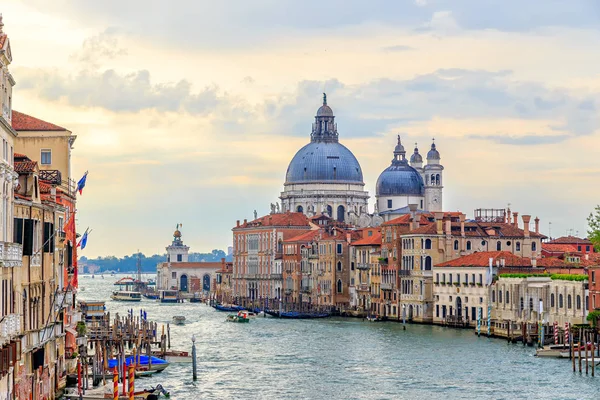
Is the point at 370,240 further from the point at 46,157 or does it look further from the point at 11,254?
the point at 11,254

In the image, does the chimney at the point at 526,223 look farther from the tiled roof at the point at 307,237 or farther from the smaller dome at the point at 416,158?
the smaller dome at the point at 416,158

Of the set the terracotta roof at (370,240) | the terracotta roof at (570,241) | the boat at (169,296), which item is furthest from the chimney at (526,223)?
the boat at (169,296)

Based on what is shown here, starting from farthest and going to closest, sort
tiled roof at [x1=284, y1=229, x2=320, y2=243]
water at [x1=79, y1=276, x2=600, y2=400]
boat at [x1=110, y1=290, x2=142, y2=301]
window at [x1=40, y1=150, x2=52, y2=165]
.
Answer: boat at [x1=110, y1=290, x2=142, y2=301]
tiled roof at [x1=284, y1=229, x2=320, y2=243]
water at [x1=79, y1=276, x2=600, y2=400]
window at [x1=40, y1=150, x2=52, y2=165]

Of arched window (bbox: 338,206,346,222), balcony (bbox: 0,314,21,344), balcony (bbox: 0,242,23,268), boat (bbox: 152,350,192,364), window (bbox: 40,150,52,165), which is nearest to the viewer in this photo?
balcony (bbox: 0,242,23,268)

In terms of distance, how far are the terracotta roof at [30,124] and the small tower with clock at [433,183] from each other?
8719 cm

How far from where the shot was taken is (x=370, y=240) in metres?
85.4

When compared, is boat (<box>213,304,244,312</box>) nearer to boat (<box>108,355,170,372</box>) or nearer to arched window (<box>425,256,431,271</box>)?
arched window (<box>425,256,431,271</box>)

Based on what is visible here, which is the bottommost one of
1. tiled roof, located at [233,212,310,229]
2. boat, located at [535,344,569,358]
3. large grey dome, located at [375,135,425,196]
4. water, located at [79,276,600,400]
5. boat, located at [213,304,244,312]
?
water, located at [79,276,600,400]

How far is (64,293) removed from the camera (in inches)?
1267

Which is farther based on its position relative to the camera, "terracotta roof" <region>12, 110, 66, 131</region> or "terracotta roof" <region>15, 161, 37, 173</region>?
"terracotta roof" <region>12, 110, 66, 131</region>

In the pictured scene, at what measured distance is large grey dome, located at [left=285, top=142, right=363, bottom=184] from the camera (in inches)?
4877

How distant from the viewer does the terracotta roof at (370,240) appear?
8375 centimetres

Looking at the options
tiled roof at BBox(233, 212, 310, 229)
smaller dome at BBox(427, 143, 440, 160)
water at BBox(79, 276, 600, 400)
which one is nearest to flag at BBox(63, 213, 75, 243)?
water at BBox(79, 276, 600, 400)

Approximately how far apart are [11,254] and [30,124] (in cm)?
1254
